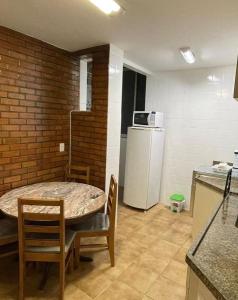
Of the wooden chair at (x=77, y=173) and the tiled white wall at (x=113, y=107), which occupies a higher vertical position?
the tiled white wall at (x=113, y=107)

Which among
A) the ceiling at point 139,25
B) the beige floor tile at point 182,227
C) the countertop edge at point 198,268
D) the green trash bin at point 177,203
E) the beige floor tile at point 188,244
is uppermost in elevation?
the ceiling at point 139,25

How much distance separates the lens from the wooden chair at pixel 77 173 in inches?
116

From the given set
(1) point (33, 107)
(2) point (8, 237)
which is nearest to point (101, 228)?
(2) point (8, 237)

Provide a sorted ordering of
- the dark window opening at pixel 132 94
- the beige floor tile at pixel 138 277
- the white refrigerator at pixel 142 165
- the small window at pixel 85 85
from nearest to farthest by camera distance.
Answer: the beige floor tile at pixel 138 277 → the small window at pixel 85 85 → the white refrigerator at pixel 142 165 → the dark window opening at pixel 132 94

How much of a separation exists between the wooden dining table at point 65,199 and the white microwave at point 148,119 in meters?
1.60

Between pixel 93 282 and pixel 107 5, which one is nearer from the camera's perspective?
pixel 107 5

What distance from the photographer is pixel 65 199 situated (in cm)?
226

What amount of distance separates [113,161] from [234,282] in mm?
2304

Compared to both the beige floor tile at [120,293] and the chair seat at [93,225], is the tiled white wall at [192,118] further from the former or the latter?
the beige floor tile at [120,293]

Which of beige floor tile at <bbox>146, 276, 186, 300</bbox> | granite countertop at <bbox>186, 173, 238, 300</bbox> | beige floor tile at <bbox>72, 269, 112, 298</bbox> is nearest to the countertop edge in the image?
granite countertop at <bbox>186, 173, 238, 300</bbox>

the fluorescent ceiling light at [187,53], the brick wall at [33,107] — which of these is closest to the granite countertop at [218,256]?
the brick wall at [33,107]

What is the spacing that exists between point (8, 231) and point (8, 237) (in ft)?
0.23

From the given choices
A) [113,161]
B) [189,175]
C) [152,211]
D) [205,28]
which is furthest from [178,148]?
[205,28]

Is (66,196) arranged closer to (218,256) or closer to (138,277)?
(138,277)
